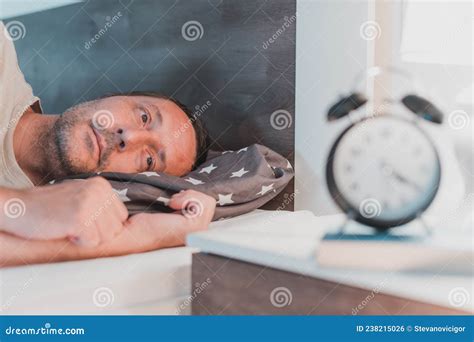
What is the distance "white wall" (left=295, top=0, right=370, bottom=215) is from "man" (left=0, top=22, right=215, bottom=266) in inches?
10.5

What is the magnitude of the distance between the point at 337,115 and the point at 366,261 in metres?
0.20

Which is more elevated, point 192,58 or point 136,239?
point 192,58

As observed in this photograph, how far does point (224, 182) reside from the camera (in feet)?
3.92

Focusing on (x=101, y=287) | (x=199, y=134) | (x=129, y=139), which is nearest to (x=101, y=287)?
(x=101, y=287)

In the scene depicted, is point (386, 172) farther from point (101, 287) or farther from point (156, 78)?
point (156, 78)

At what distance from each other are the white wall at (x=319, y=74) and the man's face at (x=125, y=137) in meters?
0.28

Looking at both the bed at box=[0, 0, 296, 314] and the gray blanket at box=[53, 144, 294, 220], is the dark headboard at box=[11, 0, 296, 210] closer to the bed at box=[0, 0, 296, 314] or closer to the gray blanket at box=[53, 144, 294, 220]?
the bed at box=[0, 0, 296, 314]

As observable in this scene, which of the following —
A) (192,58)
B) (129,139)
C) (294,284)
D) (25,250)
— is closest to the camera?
(294,284)

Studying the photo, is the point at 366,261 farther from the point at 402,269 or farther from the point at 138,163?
the point at 138,163

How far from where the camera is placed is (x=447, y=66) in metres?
1.17

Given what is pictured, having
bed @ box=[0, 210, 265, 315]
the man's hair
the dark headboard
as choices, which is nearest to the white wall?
the dark headboard

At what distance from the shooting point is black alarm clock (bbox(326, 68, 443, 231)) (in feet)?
2.30

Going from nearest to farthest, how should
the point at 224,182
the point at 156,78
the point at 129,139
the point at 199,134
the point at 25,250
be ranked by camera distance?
the point at 25,250, the point at 224,182, the point at 129,139, the point at 199,134, the point at 156,78

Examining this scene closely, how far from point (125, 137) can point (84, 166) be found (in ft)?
0.36
